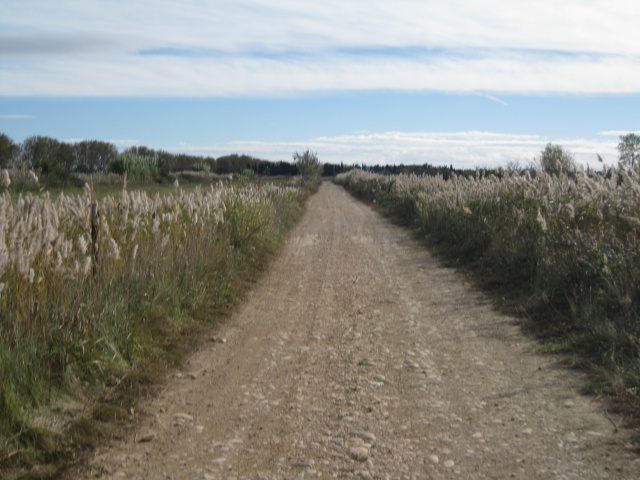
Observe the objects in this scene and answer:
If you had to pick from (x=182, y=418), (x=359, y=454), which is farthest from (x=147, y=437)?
(x=359, y=454)

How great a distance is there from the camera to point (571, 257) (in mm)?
10141

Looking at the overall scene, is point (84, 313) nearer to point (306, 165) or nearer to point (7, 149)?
point (7, 149)

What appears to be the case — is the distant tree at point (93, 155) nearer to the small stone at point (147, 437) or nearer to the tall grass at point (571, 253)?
the tall grass at point (571, 253)

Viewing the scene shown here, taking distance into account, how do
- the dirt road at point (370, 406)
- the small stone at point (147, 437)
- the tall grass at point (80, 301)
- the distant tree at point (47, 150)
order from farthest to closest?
the distant tree at point (47, 150)
the tall grass at point (80, 301)
the small stone at point (147, 437)
the dirt road at point (370, 406)

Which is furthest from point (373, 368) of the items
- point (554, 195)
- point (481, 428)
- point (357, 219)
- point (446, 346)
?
point (357, 219)

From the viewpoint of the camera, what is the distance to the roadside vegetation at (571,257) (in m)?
7.29

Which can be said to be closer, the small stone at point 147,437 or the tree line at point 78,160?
the small stone at point 147,437

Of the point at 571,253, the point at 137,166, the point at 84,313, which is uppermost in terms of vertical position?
the point at 137,166

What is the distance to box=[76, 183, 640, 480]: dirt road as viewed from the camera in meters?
4.62

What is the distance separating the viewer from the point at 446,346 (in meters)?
7.82

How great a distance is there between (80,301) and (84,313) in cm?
17

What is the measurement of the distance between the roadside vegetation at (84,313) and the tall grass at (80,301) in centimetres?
1

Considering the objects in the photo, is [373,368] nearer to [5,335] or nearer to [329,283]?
[5,335]

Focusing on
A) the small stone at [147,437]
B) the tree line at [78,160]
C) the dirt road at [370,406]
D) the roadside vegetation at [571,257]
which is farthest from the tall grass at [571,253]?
the tree line at [78,160]
